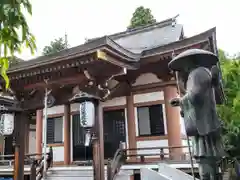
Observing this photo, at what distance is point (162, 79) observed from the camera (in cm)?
827

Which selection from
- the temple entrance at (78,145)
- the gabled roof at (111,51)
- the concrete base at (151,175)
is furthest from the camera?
the temple entrance at (78,145)

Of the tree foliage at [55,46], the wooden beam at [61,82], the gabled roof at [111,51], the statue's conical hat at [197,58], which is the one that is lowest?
the statue's conical hat at [197,58]

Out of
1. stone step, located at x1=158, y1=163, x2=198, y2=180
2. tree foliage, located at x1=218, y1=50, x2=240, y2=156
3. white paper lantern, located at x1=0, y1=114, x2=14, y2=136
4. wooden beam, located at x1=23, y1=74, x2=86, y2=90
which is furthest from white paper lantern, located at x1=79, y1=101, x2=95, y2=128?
tree foliage, located at x1=218, y1=50, x2=240, y2=156

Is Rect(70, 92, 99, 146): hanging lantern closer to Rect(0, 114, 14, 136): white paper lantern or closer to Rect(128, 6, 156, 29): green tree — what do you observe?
Rect(0, 114, 14, 136): white paper lantern

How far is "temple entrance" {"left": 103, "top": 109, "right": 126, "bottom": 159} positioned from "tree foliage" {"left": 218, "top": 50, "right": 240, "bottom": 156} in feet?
10.6

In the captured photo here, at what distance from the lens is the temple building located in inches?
256

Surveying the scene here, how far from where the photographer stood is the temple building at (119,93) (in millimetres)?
6496

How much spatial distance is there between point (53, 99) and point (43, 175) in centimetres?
225

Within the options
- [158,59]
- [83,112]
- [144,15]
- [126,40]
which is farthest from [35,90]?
[144,15]

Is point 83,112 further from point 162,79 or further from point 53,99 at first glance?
point 162,79

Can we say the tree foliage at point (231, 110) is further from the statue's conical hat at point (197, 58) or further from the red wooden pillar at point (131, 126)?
the red wooden pillar at point (131, 126)

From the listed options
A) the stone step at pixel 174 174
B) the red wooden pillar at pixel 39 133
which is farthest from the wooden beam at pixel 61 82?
the red wooden pillar at pixel 39 133

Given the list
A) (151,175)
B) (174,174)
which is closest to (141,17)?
(174,174)

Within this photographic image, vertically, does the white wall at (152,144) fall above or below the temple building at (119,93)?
below
